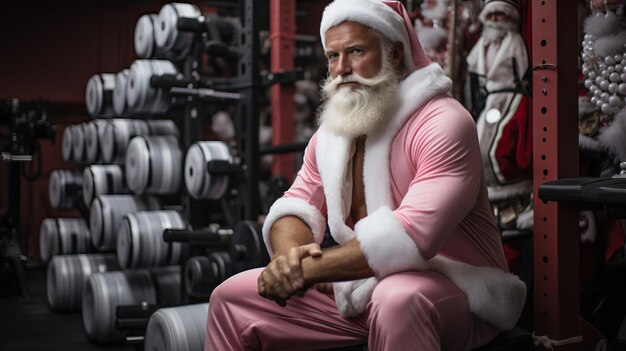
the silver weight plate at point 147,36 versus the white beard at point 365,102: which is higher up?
the silver weight plate at point 147,36

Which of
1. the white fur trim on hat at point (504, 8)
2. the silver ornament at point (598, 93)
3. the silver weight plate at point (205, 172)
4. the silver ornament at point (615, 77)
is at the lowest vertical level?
the silver weight plate at point (205, 172)

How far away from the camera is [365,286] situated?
1896 mm

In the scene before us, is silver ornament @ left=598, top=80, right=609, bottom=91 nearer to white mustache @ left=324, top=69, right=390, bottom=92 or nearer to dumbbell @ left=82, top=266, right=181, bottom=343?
white mustache @ left=324, top=69, right=390, bottom=92

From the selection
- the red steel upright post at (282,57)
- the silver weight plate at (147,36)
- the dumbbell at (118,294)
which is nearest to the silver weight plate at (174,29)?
the silver weight plate at (147,36)

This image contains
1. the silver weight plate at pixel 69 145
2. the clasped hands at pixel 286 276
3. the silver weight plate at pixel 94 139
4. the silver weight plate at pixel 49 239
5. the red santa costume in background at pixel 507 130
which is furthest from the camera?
the silver weight plate at pixel 69 145

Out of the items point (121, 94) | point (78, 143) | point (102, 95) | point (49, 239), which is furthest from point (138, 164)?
point (49, 239)

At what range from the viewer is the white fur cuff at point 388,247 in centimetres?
172

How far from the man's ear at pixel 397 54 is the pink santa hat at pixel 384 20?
1cm

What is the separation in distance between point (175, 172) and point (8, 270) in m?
1.94

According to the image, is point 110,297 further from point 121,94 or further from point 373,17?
point 373,17

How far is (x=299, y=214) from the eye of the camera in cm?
209

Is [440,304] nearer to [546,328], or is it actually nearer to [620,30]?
[546,328]

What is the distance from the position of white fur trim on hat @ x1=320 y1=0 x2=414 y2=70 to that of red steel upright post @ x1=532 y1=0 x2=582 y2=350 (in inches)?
16.3

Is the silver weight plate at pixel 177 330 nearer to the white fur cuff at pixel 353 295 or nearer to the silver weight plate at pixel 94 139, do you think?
the white fur cuff at pixel 353 295
